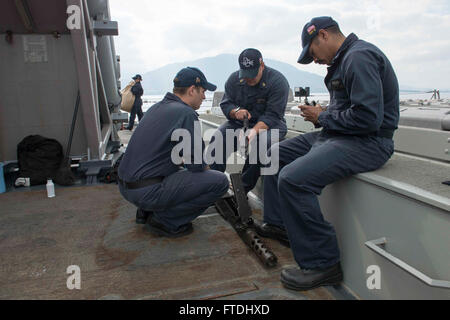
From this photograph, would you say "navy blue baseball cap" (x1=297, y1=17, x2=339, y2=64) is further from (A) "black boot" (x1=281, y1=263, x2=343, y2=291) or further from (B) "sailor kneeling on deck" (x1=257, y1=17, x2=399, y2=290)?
(A) "black boot" (x1=281, y1=263, x2=343, y2=291)

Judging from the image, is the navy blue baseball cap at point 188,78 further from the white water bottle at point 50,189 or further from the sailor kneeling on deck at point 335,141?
the white water bottle at point 50,189

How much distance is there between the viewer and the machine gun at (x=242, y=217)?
2.12 meters

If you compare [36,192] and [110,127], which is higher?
[110,127]

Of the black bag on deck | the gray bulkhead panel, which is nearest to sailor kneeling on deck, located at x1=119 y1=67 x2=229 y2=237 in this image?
the black bag on deck

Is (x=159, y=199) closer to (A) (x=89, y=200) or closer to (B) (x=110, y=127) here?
(A) (x=89, y=200)

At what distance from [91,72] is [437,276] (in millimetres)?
4121

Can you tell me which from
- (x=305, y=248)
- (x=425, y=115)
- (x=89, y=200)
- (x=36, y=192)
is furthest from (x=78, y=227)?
(x=425, y=115)

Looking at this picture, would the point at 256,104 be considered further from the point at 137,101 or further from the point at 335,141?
the point at 137,101

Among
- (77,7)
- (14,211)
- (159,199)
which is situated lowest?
(14,211)

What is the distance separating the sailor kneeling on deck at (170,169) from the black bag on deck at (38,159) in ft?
6.95

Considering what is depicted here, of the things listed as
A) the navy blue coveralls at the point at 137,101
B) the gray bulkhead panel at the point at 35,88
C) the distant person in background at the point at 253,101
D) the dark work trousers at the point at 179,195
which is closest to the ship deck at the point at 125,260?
the dark work trousers at the point at 179,195

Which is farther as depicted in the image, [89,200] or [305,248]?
[89,200]

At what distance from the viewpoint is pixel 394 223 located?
4.96 ft

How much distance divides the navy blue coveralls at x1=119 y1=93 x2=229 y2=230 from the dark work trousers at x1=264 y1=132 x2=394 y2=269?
2.71 feet
